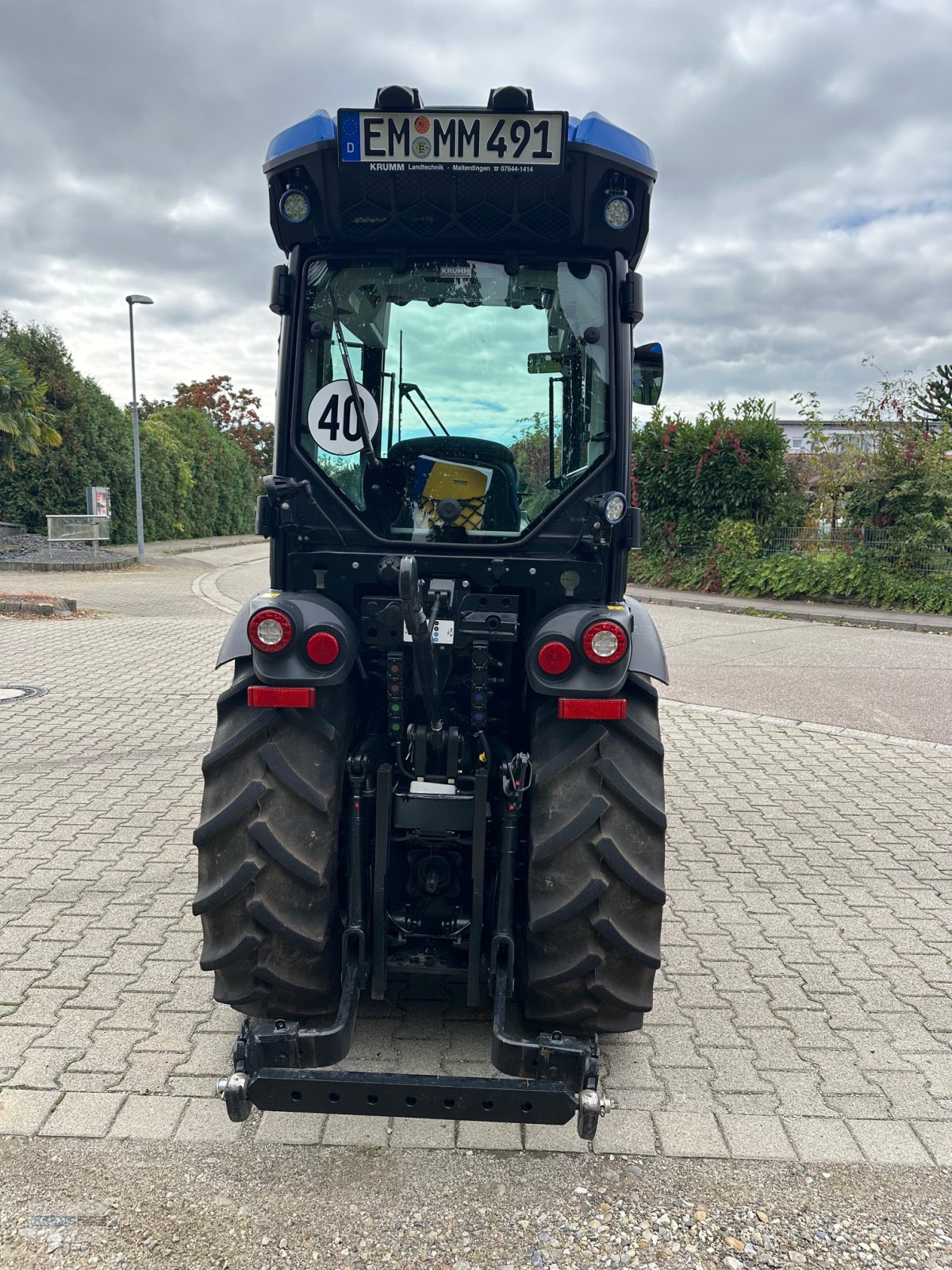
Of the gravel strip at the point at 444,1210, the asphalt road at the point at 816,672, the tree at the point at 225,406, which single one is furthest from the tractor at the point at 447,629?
the tree at the point at 225,406

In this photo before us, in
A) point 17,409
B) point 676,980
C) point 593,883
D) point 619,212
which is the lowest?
point 676,980

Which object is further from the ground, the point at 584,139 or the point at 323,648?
the point at 584,139

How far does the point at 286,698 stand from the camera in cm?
289

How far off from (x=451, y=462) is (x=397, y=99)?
1.09 metres

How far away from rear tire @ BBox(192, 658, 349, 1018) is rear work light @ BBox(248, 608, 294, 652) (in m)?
0.24

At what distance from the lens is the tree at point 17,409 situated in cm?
2241

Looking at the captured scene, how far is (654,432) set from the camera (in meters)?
20.3

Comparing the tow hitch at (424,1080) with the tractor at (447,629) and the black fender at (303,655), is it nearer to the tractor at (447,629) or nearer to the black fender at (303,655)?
the tractor at (447,629)

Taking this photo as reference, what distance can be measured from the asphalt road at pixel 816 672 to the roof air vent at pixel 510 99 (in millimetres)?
6753

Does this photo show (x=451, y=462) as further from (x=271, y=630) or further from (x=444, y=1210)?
(x=444, y=1210)

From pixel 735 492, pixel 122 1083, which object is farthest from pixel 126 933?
pixel 735 492

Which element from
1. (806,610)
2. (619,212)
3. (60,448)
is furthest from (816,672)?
(60,448)

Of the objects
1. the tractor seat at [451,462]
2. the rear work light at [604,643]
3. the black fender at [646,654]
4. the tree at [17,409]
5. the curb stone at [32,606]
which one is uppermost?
the tree at [17,409]

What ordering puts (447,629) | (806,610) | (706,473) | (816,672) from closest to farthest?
1. (447,629)
2. (816,672)
3. (806,610)
4. (706,473)
